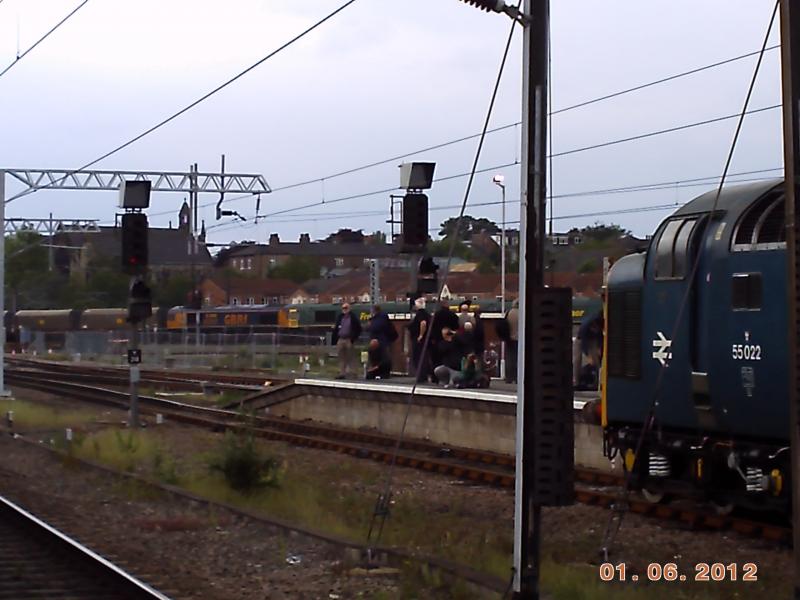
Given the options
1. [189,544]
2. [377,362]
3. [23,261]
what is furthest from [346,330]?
[23,261]

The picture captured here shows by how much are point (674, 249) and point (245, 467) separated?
628 centimetres

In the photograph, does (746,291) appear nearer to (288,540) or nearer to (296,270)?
(288,540)

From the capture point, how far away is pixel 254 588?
10367 mm

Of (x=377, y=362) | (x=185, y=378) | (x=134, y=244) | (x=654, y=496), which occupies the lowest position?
(x=654, y=496)

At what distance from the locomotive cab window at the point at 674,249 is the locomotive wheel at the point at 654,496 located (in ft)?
8.39

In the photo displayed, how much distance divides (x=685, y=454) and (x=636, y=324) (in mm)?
1456

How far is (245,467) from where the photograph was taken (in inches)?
634

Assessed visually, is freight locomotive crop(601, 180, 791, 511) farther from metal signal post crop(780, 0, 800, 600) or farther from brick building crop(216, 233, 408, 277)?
brick building crop(216, 233, 408, 277)

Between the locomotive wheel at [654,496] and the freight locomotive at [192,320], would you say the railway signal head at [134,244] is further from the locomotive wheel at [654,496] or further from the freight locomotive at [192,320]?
the freight locomotive at [192,320]

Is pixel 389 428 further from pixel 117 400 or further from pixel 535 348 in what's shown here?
pixel 535 348

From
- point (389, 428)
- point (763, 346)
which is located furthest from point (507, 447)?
point (763, 346)

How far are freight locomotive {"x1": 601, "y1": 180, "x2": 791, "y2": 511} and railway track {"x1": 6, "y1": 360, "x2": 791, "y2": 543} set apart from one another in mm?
273

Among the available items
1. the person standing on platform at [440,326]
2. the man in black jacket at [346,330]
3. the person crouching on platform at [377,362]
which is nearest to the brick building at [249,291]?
the man in black jacket at [346,330]

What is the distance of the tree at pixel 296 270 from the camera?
102062 millimetres
